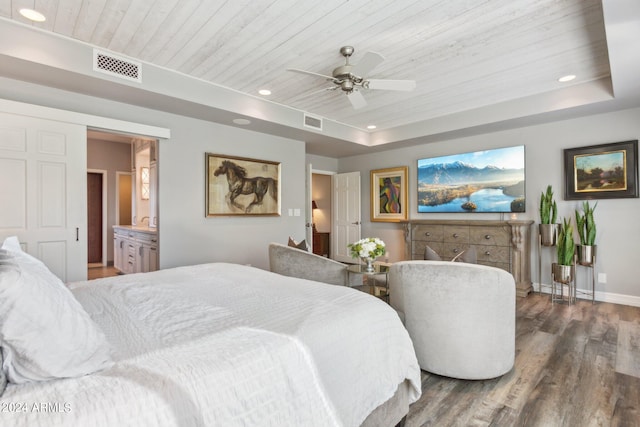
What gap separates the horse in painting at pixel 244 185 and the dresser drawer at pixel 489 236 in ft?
9.97

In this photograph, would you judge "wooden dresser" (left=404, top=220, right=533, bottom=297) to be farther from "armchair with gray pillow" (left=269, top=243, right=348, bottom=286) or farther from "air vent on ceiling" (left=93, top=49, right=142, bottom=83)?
"air vent on ceiling" (left=93, top=49, right=142, bottom=83)

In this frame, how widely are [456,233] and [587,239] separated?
1550 mm

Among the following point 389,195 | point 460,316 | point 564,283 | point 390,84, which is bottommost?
point 564,283

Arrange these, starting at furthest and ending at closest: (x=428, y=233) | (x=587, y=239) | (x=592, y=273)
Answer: (x=428, y=233)
(x=592, y=273)
(x=587, y=239)

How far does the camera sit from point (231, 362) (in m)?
0.97

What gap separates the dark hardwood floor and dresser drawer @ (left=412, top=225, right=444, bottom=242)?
2.20m

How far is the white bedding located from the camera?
30.8 inches

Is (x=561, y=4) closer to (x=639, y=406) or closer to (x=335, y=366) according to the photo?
(x=639, y=406)

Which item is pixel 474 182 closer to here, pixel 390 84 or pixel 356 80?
pixel 390 84

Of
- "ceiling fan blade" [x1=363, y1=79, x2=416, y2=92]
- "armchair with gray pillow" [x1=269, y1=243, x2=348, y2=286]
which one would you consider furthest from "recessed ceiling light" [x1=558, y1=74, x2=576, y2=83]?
"armchair with gray pillow" [x1=269, y1=243, x2=348, y2=286]

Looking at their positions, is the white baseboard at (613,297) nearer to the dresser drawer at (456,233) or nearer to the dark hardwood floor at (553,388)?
the dark hardwood floor at (553,388)

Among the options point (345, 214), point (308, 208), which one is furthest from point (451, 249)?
point (308, 208)

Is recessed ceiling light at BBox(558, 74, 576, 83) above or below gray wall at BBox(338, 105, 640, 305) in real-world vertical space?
above

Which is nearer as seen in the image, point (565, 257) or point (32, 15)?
point (32, 15)
